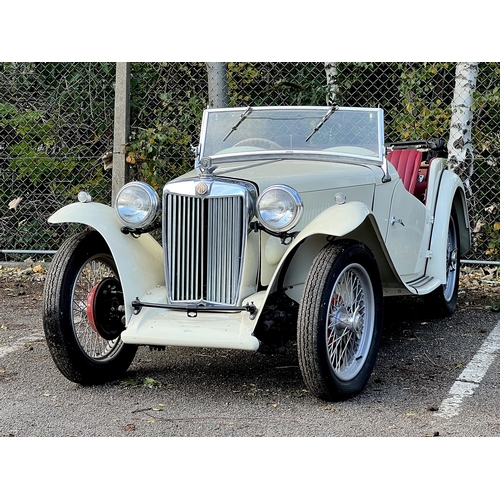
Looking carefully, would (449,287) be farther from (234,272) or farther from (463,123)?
(234,272)

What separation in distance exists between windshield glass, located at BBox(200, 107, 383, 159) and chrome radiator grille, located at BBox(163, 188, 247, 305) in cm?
104

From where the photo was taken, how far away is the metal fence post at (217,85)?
834 centimetres

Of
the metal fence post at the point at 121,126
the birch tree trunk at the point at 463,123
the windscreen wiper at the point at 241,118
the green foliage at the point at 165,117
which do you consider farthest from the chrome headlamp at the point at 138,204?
the birch tree trunk at the point at 463,123

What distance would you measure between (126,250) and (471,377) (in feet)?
7.52

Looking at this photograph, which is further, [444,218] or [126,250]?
[444,218]

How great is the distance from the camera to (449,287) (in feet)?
22.7

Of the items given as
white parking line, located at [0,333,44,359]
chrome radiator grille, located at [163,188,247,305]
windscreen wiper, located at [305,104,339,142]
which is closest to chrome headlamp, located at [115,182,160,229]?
chrome radiator grille, located at [163,188,247,305]

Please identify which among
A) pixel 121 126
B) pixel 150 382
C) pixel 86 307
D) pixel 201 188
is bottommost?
pixel 150 382

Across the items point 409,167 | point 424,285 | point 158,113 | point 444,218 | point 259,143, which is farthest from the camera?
point 158,113

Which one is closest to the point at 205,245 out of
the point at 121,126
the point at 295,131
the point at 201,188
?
the point at 201,188

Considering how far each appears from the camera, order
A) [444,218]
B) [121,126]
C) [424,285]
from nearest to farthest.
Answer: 1. [424,285]
2. [444,218]
3. [121,126]

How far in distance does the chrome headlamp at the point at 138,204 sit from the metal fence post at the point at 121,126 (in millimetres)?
3352

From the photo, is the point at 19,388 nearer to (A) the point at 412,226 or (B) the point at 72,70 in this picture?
(A) the point at 412,226

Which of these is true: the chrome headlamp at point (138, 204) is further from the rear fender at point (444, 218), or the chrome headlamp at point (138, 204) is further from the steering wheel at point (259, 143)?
the rear fender at point (444, 218)
